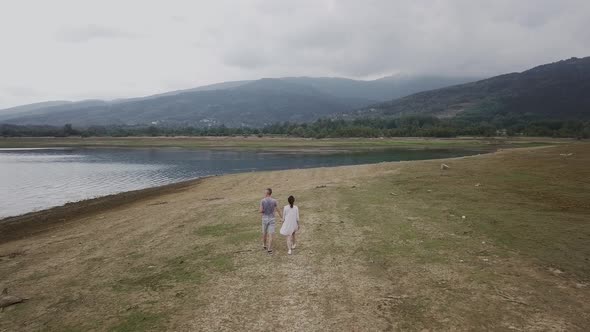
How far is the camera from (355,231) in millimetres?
16938

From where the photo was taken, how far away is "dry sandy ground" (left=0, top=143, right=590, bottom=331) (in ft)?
31.7

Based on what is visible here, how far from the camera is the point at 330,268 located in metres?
12.8

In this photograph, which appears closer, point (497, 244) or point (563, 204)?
point (497, 244)

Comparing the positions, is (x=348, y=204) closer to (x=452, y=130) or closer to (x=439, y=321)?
(x=439, y=321)

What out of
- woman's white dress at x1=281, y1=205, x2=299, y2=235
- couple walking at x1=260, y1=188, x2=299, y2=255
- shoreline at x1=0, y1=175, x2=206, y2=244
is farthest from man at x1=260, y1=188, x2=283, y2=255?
shoreline at x1=0, y1=175, x2=206, y2=244

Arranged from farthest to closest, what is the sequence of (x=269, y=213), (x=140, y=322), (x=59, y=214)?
(x=59, y=214) → (x=269, y=213) → (x=140, y=322)

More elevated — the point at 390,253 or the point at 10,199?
the point at 390,253

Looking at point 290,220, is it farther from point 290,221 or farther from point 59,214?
point 59,214

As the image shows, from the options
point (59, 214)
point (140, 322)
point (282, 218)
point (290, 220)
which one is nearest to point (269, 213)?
point (282, 218)

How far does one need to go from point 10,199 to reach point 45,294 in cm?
3527

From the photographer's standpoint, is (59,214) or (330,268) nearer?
(330,268)

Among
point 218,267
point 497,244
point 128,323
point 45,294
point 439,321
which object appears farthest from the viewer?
point 497,244

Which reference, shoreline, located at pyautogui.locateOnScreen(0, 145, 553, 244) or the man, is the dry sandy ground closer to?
the man

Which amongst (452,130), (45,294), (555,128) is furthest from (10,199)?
(555,128)
